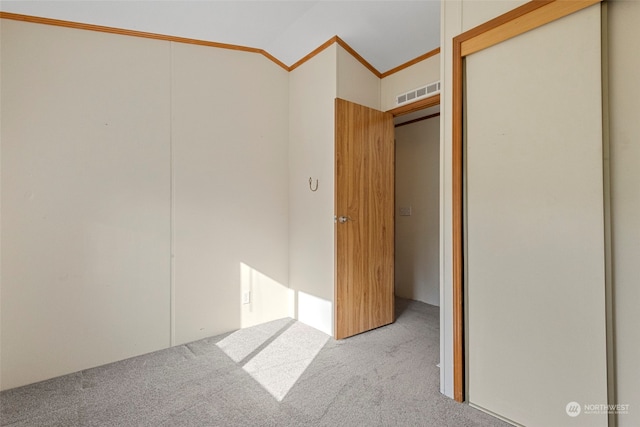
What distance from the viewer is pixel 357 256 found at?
2.71 meters

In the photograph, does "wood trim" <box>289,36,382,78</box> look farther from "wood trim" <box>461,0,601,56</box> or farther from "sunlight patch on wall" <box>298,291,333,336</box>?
"sunlight patch on wall" <box>298,291,333,336</box>

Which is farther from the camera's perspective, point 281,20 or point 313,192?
point 313,192

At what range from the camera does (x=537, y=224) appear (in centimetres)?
149

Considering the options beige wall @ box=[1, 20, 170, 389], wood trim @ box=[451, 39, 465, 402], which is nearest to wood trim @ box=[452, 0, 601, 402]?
wood trim @ box=[451, 39, 465, 402]

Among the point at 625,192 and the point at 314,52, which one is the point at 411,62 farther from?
the point at 625,192

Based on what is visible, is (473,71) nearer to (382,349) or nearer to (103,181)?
(382,349)

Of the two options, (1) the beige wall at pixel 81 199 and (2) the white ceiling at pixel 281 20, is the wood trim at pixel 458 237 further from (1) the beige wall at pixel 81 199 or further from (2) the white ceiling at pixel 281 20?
(1) the beige wall at pixel 81 199

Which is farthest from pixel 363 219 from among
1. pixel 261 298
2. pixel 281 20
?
pixel 281 20

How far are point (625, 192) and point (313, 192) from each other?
207 cm

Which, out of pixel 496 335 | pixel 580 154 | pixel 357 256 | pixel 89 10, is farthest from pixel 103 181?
pixel 580 154

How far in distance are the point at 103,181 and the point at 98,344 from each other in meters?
1.17

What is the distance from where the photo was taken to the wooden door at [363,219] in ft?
8.48

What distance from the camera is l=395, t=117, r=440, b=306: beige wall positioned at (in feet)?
12.0

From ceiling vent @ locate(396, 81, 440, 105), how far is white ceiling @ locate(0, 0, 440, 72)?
12.0 inches
